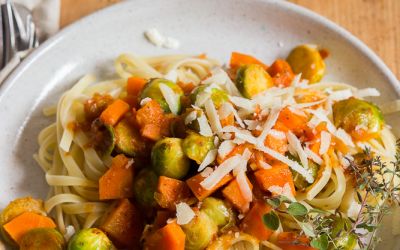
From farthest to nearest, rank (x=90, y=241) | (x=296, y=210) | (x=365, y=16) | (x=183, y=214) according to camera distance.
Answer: (x=365, y=16)
(x=90, y=241)
(x=183, y=214)
(x=296, y=210)

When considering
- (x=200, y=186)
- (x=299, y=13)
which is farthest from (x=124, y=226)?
(x=299, y=13)

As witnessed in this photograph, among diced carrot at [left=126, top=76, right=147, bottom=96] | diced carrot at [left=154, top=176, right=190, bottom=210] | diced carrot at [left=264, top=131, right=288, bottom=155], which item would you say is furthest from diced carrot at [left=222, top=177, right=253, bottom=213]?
diced carrot at [left=126, top=76, right=147, bottom=96]

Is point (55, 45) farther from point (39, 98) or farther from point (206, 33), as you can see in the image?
point (206, 33)

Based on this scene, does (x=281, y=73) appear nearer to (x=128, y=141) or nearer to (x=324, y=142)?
(x=324, y=142)

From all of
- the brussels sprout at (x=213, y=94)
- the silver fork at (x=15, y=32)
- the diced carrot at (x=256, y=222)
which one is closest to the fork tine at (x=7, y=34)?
the silver fork at (x=15, y=32)

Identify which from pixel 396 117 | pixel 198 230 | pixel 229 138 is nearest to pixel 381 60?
pixel 396 117
